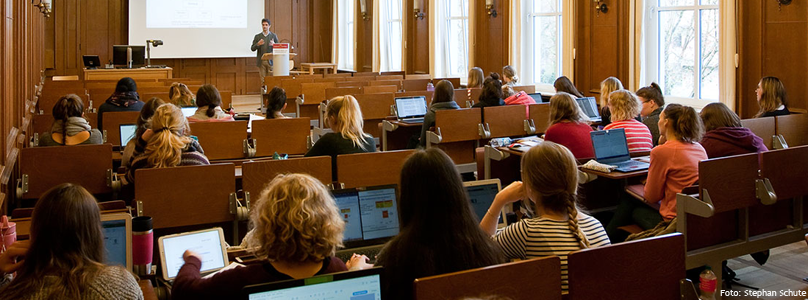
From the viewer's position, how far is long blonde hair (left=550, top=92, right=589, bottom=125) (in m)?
5.18

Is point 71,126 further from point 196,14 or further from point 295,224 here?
point 196,14

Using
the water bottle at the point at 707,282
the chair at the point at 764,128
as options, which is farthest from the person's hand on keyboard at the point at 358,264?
the chair at the point at 764,128

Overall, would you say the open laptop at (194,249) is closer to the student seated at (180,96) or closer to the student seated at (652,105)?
the student seated at (652,105)

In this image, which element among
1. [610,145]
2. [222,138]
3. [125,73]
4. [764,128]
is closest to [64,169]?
[222,138]

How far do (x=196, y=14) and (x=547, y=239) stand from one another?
1500 cm

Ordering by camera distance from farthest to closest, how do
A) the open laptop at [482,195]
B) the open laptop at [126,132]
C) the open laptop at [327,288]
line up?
the open laptop at [126,132], the open laptop at [482,195], the open laptop at [327,288]

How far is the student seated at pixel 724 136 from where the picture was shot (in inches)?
172

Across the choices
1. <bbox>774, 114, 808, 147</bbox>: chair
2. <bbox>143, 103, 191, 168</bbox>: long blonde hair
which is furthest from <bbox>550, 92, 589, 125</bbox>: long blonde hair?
<bbox>143, 103, 191, 168</bbox>: long blonde hair

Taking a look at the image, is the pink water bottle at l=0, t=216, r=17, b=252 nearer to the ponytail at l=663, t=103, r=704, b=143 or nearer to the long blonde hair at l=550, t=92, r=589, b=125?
the ponytail at l=663, t=103, r=704, b=143

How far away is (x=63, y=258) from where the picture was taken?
1958 millimetres

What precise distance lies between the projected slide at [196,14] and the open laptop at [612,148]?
13.0m

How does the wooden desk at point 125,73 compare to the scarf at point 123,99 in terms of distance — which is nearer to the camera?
the scarf at point 123,99

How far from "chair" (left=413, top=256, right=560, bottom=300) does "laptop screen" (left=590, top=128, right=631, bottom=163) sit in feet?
9.09

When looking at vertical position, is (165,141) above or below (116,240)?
above
